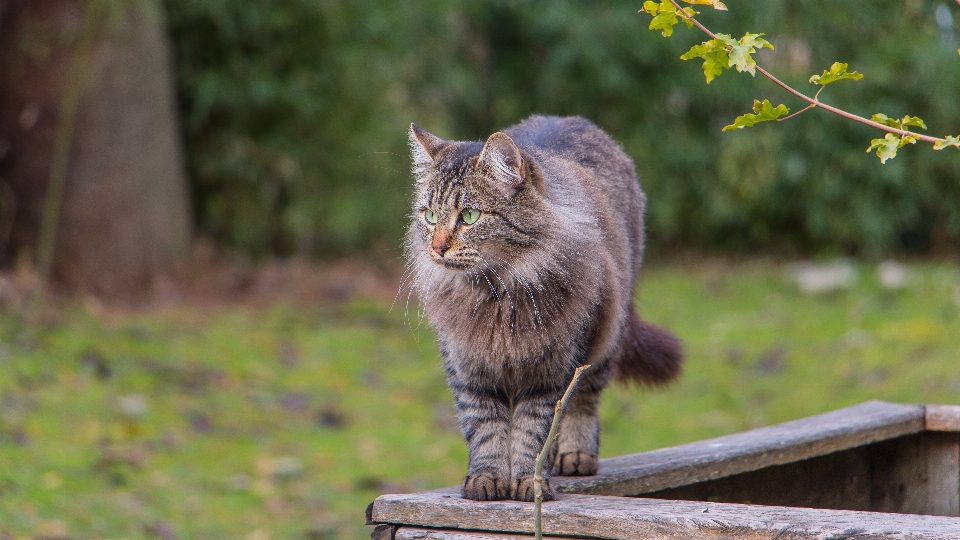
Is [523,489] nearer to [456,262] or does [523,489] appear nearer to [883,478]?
[456,262]

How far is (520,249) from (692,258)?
315 inches

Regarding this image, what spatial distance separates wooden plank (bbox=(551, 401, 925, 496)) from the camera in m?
2.54

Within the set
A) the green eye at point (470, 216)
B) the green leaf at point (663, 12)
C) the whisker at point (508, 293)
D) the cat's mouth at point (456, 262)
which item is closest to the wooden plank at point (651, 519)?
the whisker at point (508, 293)

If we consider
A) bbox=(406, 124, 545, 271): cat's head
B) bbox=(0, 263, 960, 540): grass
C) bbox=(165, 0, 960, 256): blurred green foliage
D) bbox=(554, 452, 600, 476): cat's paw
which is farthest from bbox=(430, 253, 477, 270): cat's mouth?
bbox=(165, 0, 960, 256): blurred green foliage

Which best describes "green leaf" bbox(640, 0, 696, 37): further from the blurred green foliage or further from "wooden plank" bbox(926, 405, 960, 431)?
the blurred green foliage

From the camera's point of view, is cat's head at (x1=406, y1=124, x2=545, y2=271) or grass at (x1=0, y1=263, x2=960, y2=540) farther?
grass at (x1=0, y1=263, x2=960, y2=540)

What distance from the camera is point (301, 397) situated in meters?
5.82

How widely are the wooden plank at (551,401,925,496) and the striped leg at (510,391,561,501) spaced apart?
9 centimetres

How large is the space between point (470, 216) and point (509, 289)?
0.20 meters

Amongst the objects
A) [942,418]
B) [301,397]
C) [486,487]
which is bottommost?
[486,487]

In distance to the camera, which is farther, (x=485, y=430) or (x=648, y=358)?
(x=648, y=358)

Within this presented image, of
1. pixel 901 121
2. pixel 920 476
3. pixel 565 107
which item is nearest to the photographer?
pixel 901 121

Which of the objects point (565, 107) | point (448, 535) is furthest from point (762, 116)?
point (565, 107)

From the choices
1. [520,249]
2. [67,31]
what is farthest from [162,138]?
[520,249]
